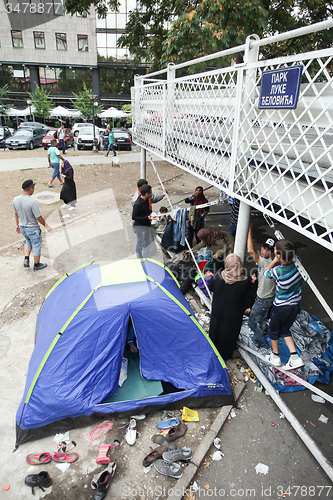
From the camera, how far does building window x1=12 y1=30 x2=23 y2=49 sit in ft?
103

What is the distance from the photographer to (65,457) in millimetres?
3000

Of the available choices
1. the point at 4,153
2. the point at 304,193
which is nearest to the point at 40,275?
the point at 304,193

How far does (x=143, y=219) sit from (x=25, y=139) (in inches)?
678

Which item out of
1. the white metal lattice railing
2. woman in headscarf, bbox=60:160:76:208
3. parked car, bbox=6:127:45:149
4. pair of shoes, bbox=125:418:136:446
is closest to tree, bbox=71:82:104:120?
parked car, bbox=6:127:45:149

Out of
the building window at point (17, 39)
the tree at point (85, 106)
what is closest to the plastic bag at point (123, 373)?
the tree at point (85, 106)

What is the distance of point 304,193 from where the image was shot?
8.94 feet

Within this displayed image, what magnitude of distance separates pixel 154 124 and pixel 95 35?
3338cm

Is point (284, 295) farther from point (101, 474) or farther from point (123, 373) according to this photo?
point (101, 474)

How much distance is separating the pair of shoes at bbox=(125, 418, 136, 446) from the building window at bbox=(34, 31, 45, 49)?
3916 cm

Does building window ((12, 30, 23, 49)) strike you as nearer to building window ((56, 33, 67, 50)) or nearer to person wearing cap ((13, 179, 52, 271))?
building window ((56, 33, 67, 50))

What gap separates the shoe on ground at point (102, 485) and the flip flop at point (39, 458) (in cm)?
58

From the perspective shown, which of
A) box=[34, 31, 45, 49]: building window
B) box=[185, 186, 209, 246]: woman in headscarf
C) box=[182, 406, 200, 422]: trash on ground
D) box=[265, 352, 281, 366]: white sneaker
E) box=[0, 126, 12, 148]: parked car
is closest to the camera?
box=[182, 406, 200, 422]: trash on ground

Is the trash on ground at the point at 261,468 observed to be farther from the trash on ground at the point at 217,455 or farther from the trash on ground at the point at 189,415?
the trash on ground at the point at 189,415

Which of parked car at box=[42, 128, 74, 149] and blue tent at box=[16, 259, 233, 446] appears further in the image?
parked car at box=[42, 128, 74, 149]
